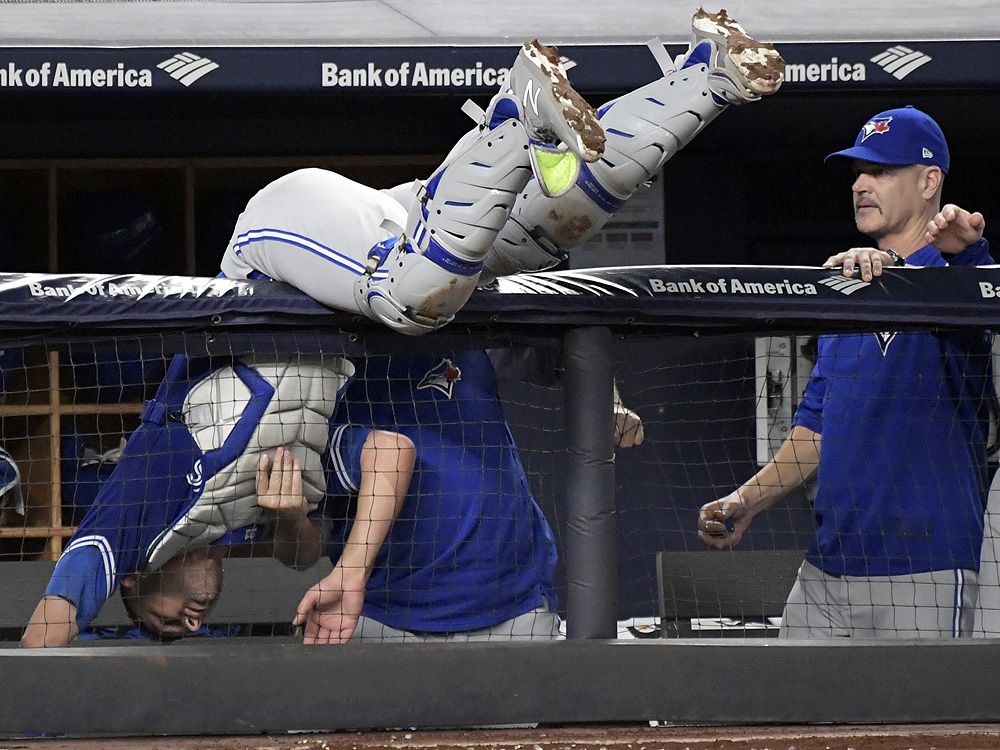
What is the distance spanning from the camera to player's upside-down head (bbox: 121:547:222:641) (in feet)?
7.77

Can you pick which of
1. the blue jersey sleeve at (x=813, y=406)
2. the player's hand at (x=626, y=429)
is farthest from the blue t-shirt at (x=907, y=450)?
the player's hand at (x=626, y=429)

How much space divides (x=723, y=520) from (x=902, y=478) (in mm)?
351

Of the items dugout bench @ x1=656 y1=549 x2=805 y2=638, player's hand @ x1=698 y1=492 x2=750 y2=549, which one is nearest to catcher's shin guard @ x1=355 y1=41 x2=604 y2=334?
player's hand @ x1=698 y1=492 x2=750 y2=549

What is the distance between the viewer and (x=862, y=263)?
2199 millimetres

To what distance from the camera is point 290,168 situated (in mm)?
5223

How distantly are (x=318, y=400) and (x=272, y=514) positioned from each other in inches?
8.1

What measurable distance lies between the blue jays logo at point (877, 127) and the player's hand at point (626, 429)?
2.46 feet

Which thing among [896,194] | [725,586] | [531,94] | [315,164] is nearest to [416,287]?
[531,94]

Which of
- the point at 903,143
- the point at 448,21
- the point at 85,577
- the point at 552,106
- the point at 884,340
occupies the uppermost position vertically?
the point at 448,21

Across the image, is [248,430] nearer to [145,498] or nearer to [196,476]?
[196,476]

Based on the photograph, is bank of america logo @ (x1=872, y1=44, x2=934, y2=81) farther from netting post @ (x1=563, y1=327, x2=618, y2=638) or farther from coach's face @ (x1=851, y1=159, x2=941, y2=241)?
netting post @ (x1=563, y1=327, x2=618, y2=638)

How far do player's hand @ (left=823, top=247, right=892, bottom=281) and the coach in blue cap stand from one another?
0.14 meters

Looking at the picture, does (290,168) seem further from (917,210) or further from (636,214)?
(917,210)

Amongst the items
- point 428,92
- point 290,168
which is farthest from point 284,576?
point 290,168
